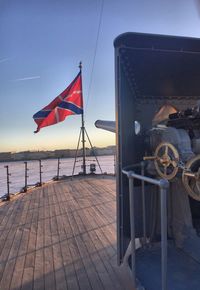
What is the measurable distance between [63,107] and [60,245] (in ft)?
20.0

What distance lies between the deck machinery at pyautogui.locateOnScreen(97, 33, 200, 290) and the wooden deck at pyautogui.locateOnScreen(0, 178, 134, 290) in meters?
0.45

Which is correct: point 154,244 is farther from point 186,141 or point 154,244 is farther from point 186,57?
point 186,57

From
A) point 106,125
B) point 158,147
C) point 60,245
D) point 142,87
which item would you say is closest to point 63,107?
point 106,125

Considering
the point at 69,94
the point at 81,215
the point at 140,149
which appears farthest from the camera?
the point at 69,94

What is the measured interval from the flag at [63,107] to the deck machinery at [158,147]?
597 cm

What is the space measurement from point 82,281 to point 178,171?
4.19ft

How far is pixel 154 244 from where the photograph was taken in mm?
2576

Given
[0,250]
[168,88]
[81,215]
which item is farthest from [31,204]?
[168,88]

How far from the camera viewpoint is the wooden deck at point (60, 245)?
244 cm

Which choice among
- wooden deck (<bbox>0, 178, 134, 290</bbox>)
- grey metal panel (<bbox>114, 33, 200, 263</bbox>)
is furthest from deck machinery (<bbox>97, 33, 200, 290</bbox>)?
wooden deck (<bbox>0, 178, 134, 290</bbox>)

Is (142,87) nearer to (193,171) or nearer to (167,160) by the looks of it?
(167,160)

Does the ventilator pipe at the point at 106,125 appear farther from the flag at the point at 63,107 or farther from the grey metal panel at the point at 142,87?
the flag at the point at 63,107

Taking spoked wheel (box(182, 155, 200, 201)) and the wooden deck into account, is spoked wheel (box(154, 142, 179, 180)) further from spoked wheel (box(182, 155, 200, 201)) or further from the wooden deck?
the wooden deck

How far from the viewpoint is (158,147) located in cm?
205
